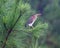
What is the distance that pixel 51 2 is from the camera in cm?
1473

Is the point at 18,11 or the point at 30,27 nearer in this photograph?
the point at 18,11

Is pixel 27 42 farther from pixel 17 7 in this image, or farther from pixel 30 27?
pixel 17 7

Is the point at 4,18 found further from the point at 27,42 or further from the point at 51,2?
the point at 51,2

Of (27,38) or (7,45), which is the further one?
(27,38)

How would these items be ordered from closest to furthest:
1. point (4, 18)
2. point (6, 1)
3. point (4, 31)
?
point (4, 18) < point (4, 31) < point (6, 1)

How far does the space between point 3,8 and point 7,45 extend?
0.21 meters

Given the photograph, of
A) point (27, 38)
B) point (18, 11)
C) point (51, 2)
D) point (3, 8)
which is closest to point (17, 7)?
point (18, 11)

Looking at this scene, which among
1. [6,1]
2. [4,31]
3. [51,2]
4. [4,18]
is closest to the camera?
[4,18]

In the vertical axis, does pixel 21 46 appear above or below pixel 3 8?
below

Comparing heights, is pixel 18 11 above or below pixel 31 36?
above

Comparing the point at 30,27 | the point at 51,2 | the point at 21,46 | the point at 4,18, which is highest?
the point at 4,18

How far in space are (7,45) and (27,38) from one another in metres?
0.17

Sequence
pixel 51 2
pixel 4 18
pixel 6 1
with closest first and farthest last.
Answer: pixel 4 18 < pixel 6 1 < pixel 51 2

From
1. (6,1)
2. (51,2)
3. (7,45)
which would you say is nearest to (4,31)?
(7,45)
